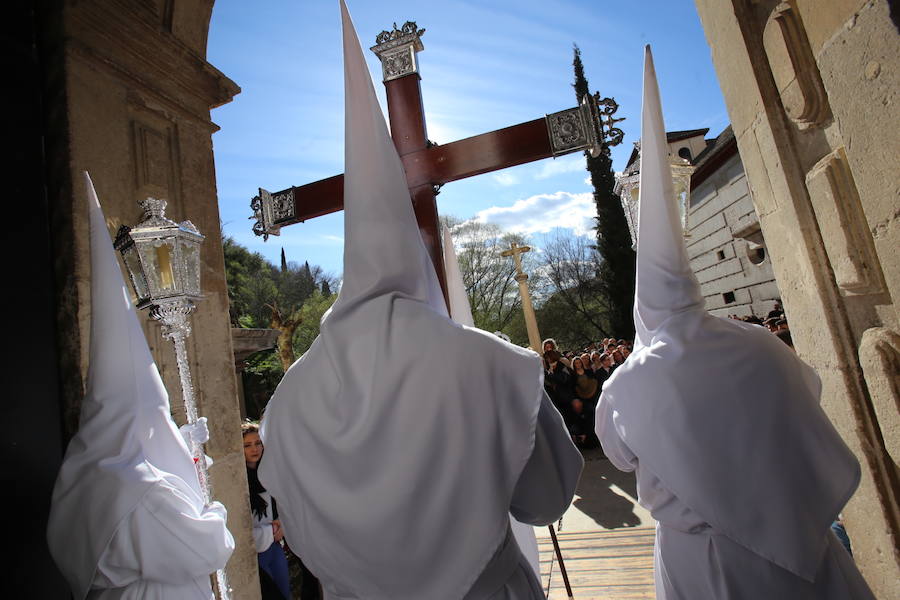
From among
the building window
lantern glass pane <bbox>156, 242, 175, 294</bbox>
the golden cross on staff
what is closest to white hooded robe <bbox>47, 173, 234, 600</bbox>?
lantern glass pane <bbox>156, 242, 175, 294</bbox>

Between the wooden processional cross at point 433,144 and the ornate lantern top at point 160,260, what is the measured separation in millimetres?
1486

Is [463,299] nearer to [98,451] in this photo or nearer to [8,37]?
[98,451]

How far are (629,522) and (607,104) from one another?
3.50m

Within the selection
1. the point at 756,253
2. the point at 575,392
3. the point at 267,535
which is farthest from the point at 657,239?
the point at 756,253

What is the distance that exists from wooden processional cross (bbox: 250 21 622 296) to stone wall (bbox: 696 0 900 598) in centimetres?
84

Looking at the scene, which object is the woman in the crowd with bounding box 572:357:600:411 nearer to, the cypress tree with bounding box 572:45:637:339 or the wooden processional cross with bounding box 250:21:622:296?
the wooden processional cross with bounding box 250:21:622:296

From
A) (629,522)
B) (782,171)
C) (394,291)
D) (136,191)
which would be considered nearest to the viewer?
(394,291)

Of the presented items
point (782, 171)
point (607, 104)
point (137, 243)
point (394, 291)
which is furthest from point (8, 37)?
point (782, 171)

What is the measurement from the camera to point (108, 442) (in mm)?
1878

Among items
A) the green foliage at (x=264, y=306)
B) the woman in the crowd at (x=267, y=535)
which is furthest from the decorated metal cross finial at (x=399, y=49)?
the green foliage at (x=264, y=306)

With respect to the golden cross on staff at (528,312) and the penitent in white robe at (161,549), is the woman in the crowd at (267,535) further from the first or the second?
the golden cross on staff at (528,312)

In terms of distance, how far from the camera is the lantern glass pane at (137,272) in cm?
198

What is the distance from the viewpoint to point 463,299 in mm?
3055

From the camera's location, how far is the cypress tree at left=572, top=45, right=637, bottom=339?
23547 millimetres
